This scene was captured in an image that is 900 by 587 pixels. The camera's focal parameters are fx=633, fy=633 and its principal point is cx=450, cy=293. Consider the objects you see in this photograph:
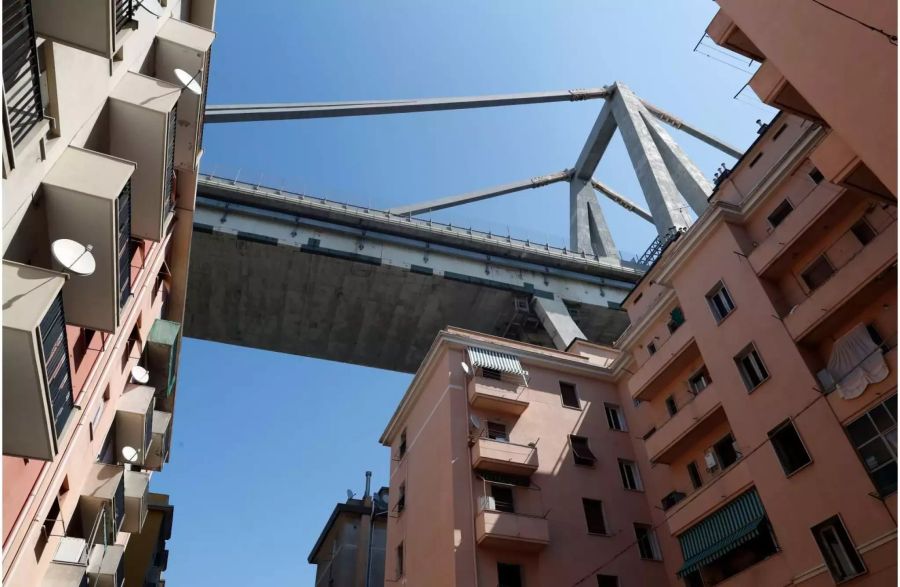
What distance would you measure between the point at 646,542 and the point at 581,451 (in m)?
3.37

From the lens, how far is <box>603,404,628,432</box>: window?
22.9 meters

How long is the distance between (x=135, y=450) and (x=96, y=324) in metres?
7.27

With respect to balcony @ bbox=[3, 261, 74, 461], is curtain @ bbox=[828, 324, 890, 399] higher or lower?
Answer: higher

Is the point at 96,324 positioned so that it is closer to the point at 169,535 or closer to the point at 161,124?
the point at 161,124

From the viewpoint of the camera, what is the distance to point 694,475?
18.6m

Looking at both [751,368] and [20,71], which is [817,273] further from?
[20,71]

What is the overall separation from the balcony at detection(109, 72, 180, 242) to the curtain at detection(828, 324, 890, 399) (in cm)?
1408

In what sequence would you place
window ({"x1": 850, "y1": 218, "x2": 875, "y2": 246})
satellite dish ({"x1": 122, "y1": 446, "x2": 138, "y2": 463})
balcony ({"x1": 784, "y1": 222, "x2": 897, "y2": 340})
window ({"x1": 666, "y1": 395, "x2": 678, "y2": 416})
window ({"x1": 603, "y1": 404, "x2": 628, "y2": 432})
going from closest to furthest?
balcony ({"x1": 784, "y1": 222, "x2": 897, "y2": 340})
satellite dish ({"x1": 122, "y1": 446, "x2": 138, "y2": 463})
window ({"x1": 850, "y1": 218, "x2": 875, "y2": 246})
window ({"x1": 666, "y1": 395, "x2": 678, "y2": 416})
window ({"x1": 603, "y1": 404, "x2": 628, "y2": 432})

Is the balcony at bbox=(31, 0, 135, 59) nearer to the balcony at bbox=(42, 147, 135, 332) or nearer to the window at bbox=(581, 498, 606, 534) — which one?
the balcony at bbox=(42, 147, 135, 332)

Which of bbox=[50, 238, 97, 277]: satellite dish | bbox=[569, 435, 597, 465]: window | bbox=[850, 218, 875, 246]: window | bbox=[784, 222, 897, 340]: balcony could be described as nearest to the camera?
bbox=[50, 238, 97, 277]: satellite dish

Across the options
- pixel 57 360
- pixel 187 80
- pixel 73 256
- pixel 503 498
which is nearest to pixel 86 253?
pixel 73 256

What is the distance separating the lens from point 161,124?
959 centimetres

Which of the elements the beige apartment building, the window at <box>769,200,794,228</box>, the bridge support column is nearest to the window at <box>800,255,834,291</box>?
the window at <box>769,200,794,228</box>

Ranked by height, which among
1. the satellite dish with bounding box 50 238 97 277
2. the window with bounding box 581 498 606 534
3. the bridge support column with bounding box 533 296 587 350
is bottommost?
the satellite dish with bounding box 50 238 97 277
